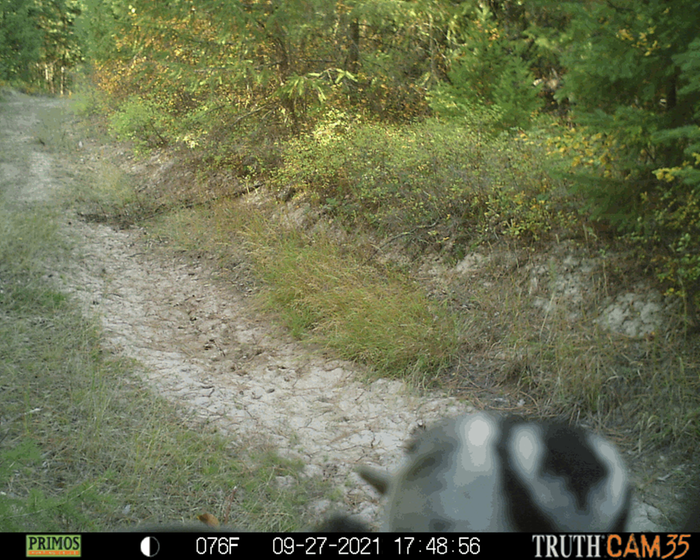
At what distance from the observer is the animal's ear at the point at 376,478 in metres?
3.80

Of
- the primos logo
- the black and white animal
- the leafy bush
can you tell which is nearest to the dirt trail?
the black and white animal

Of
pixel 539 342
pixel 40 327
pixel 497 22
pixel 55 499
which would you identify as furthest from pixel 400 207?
pixel 55 499

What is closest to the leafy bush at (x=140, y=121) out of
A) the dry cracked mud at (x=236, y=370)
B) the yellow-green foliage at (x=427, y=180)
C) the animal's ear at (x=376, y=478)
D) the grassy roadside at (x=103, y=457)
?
the dry cracked mud at (x=236, y=370)

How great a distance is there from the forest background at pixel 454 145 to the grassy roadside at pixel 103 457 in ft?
5.97

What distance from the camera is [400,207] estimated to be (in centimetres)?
705

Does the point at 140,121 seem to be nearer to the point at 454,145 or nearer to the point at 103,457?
the point at 454,145

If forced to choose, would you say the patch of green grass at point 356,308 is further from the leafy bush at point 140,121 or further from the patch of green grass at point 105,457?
the leafy bush at point 140,121

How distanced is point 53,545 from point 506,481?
275cm

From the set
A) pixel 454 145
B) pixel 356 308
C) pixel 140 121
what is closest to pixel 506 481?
pixel 356 308

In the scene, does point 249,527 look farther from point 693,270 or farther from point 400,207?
point 400,207

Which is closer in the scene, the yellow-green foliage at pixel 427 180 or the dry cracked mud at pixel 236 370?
the dry cracked mud at pixel 236 370

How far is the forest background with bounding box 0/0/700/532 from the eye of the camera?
164 inches

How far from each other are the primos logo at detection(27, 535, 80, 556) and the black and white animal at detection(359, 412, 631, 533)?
5.75 feet

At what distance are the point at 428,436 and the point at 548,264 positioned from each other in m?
2.18
